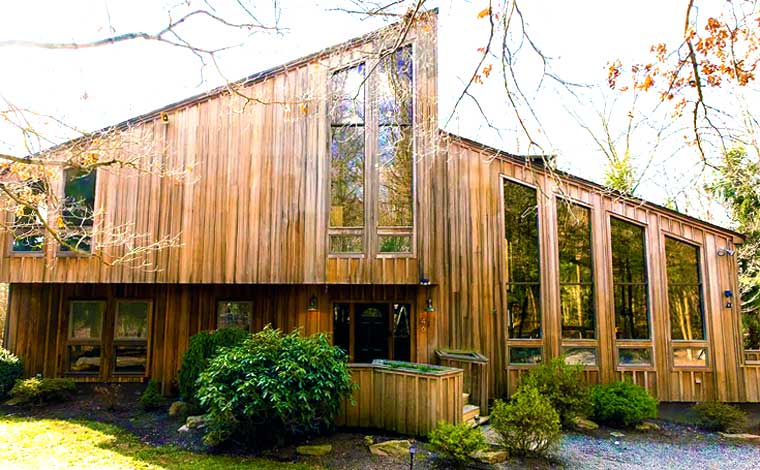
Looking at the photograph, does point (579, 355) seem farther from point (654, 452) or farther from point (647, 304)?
point (654, 452)

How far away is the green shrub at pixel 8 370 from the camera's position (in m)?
8.95

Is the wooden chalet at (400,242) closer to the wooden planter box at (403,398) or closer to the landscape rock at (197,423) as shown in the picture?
the wooden planter box at (403,398)

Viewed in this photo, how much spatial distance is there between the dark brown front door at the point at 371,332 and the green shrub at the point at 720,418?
5.78m

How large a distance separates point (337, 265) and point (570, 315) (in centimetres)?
467

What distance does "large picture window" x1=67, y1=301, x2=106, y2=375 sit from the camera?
32.9 ft

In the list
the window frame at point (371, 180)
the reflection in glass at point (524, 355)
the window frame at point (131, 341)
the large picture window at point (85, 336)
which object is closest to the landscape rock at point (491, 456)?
the reflection in glass at point (524, 355)

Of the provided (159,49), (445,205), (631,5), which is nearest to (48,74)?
(159,49)

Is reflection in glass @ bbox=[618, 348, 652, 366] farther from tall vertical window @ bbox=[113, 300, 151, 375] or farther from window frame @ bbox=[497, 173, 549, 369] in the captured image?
tall vertical window @ bbox=[113, 300, 151, 375]

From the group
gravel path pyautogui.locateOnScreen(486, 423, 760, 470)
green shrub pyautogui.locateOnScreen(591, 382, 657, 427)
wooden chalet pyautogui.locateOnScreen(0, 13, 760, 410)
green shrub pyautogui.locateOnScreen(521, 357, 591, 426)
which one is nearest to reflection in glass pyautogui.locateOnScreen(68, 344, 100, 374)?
wooden chalet pyautogui.locateOnScreen(0, 13, 760, 410)

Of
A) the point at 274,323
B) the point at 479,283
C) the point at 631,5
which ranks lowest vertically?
the point at 274,323

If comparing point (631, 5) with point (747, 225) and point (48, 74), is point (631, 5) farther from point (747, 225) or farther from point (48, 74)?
point (747, 225)

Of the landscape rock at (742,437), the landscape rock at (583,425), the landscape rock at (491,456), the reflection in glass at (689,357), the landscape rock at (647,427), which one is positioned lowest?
the landscape rock at (742,437)

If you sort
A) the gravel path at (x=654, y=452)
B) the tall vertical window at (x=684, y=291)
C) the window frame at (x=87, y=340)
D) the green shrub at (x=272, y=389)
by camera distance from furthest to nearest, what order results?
the window frame at (x=87, y=340)
the tall vertical window at (x=684, y=291)
the gravel path at (x=654, y=452)
the green shrub at (x=272, y=389)

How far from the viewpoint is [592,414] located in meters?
8.29
